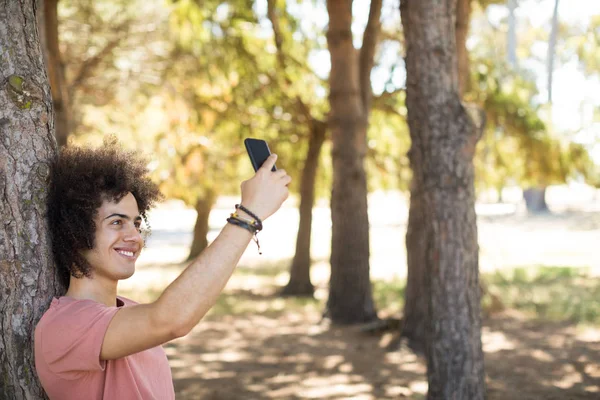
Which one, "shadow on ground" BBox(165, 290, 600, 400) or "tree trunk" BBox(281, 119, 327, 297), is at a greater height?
"tree trunk" BBox(281, 119, 327, 297)

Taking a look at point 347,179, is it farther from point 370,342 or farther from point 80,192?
point 80,192

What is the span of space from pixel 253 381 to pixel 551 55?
26351 mm

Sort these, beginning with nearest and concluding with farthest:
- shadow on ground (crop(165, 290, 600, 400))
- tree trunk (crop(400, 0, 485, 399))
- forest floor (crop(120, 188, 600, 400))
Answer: tree trunk (crop(400, 0, 485, 399)) < shadow on ground (crop(165, 290, 600, 400)) < forest floor (crop(120, 188, 600, 400))

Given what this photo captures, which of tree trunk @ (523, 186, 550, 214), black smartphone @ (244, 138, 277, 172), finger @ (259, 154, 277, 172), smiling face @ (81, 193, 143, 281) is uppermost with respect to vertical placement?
black smartphone @ (244, 138, 277, 172)

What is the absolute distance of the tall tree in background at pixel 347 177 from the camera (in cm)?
1112

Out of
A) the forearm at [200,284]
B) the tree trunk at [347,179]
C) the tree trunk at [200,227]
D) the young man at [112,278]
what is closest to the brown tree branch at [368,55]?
the tree trunk at [347,179]

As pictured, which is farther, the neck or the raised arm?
the neck

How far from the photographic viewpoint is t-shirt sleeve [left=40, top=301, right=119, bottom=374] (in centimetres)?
200

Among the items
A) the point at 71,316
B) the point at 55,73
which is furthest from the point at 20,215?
the point at 55,73

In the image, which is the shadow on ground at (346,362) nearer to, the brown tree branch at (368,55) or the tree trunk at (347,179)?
the tree trunk at (347,179)

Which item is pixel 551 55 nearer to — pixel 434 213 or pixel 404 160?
pixel 404 160

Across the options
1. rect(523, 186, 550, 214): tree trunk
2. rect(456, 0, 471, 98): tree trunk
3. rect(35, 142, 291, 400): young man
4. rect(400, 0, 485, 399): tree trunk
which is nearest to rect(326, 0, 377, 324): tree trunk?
rect(456, 0, 471, 98): tree trunk

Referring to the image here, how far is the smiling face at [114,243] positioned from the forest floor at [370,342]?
485cm

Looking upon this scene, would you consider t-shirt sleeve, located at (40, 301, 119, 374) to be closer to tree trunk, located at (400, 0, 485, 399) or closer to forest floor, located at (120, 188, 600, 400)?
tree trunk, located at (400, 0, 485, 399)
